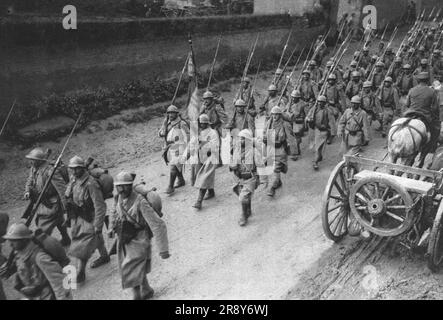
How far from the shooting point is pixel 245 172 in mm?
7965

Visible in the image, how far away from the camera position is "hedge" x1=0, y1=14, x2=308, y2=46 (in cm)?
1138

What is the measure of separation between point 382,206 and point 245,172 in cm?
250

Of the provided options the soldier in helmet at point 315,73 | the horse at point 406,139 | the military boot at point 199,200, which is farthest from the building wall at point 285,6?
the military boot at point 199,200

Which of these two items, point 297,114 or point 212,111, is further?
point 297,114

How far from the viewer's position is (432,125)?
333 inches

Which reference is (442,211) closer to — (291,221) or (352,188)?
(352,188)

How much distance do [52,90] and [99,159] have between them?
2.77 m

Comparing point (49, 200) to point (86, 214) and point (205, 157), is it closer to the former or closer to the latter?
point (86, 214)

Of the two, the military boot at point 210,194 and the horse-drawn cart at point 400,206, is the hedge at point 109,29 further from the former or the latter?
the horse-drawn cart at point 400,206

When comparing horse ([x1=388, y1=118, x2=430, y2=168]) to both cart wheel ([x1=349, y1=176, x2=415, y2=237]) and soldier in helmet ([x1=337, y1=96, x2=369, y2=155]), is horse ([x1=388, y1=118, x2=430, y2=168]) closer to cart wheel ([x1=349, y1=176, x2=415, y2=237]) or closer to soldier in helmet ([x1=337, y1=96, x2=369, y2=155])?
cart wheel ([x1=349, y1=176, x2=415, y2=237])

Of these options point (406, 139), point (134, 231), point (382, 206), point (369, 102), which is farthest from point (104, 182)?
point (369, 102)

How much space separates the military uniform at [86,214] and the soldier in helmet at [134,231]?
592 millimetres

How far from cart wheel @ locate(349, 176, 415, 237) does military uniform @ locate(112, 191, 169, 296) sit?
273 centimetres

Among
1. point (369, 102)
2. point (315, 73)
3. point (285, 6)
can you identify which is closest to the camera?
point (369, 102)
